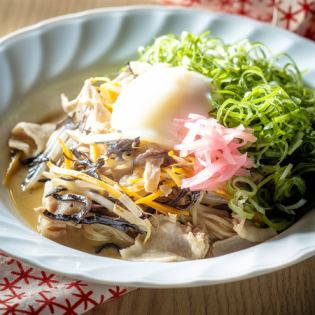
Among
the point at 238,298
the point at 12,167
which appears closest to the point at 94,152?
the point at 12,167

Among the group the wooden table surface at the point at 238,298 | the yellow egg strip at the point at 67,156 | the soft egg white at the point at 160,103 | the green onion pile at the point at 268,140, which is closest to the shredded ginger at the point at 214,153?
the green onion pile at the point at 268,140

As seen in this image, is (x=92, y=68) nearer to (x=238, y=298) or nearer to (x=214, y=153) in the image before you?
(x=214, y=153)

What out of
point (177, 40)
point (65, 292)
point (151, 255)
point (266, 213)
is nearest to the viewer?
point (65, 292)

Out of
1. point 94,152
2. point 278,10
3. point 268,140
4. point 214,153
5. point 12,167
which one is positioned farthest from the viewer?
point 278,10

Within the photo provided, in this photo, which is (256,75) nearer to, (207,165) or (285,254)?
(207,165)

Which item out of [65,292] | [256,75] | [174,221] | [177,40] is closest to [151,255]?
[174,221]

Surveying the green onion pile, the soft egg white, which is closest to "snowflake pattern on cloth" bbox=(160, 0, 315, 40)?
the green onion pile
